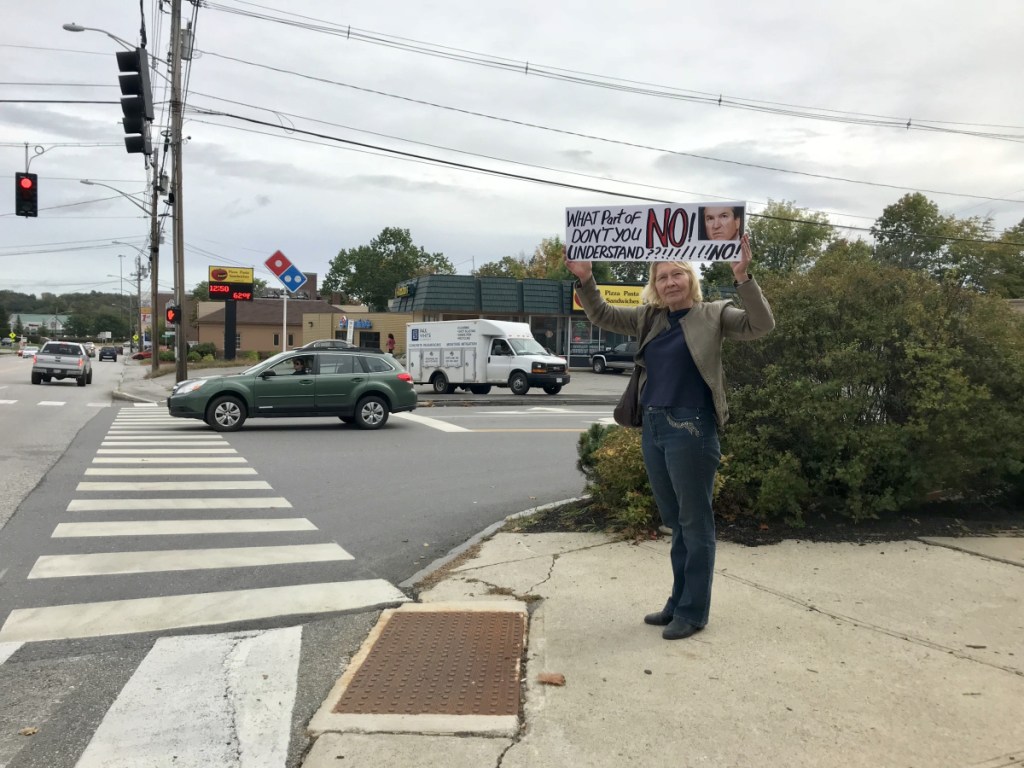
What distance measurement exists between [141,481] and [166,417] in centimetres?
920

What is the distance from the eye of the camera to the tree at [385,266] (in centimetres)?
9456

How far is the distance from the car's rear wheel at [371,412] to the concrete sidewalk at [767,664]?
32.6ft

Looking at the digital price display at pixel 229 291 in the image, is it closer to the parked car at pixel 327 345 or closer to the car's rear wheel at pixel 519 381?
the parked car at pixel 327 345

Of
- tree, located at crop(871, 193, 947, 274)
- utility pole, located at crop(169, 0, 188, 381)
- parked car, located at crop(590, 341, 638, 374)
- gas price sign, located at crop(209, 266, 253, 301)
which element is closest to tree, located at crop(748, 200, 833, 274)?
tree, located at crop(871, 193, 947, 274)

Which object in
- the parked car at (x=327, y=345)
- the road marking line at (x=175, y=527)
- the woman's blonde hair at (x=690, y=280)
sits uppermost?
the woman's blonde hair at (x=690, y=280)

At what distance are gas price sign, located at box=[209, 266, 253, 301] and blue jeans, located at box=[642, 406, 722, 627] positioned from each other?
41446mm

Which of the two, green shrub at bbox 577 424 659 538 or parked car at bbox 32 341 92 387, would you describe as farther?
parked car at bbox 32 341 92 387

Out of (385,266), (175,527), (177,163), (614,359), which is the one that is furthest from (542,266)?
(175,527)

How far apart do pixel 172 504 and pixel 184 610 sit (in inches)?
138

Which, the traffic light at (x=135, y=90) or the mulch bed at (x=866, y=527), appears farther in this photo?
the traffic light at (x=135, y=90)

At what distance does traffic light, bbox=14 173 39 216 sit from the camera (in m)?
17.1

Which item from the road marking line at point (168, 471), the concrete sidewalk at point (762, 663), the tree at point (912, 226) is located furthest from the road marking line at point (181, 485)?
the tree at point (912, 226)

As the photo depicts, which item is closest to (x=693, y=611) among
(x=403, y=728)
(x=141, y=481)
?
(x=403, y=728)

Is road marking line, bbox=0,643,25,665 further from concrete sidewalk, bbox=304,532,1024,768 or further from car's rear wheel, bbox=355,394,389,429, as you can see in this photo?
car's rear wheel, bbox=355,394,389,429
